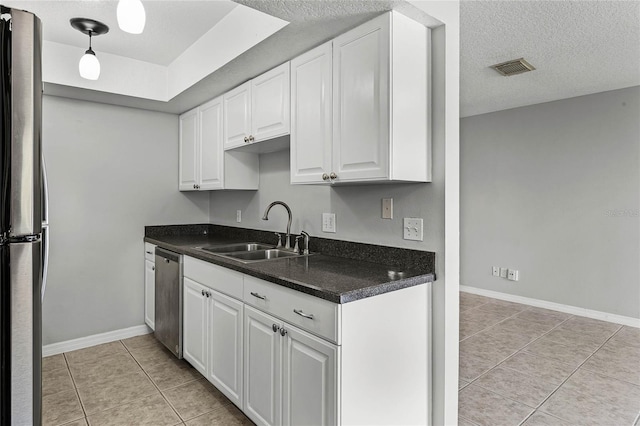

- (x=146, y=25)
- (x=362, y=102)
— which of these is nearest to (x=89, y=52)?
(x=146, y=25)

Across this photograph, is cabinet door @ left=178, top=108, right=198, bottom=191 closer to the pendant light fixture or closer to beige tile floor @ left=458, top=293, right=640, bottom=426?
the pendant light fixture

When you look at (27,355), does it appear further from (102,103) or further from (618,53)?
(618,53)

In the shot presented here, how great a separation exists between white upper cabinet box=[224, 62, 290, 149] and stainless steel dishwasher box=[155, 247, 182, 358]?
3.32ft

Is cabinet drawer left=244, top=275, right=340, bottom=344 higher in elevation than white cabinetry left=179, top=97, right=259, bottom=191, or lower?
lower

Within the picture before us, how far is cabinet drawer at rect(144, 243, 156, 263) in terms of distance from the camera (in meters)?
3.39

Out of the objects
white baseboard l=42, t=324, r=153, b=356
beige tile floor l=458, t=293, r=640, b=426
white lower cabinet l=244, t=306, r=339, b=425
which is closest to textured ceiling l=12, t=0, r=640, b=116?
white lower cabinet l=244, t=306, r=339, b=425

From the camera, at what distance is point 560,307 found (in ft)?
13.9

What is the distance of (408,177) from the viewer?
180 centimetres

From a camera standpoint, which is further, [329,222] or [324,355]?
[329,222]

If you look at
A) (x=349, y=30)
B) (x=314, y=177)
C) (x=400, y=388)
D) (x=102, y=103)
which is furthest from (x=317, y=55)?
(x=102, y=103)

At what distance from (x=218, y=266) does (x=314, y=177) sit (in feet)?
2.62

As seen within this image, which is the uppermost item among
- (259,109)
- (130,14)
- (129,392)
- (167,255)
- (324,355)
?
(130,14)

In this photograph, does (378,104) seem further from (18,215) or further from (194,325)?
(194,325)

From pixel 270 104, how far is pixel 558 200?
3.45 metres
